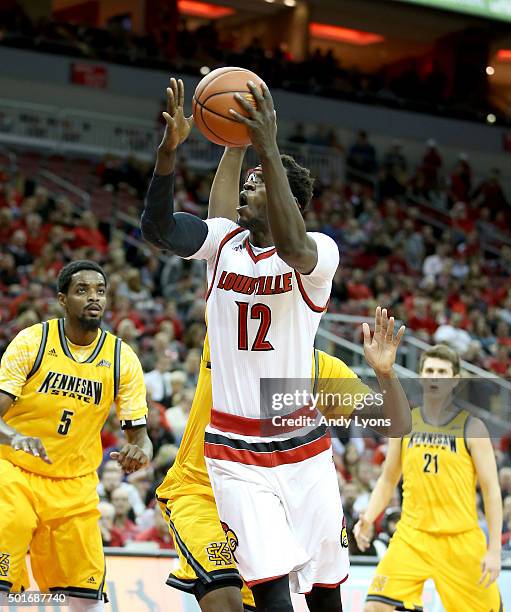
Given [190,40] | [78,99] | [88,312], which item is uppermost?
[190,40]

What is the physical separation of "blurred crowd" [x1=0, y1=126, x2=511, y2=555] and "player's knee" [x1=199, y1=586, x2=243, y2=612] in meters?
4.49

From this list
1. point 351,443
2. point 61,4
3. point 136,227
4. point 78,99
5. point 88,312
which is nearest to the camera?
point 88,312

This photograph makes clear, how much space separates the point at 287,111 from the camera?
23.5m

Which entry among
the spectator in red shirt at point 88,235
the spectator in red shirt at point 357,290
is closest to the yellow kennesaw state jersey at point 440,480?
the spectator in red shirt at point 88,235

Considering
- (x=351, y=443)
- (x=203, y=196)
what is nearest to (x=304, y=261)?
(x=351, y=443)

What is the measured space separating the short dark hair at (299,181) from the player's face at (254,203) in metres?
0.14

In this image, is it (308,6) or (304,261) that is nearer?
(304,261)

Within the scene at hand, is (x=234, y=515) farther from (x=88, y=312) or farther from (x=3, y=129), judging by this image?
(x=3, y=129)

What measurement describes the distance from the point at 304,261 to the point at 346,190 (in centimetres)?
1754

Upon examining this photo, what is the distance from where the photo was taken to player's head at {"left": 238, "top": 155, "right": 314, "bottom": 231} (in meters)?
4.65

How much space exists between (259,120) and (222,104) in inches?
15.0

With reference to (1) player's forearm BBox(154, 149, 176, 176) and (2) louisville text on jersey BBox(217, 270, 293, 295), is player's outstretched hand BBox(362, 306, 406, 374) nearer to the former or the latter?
(2) louisville text on jersey BBox(217, 270, 293, 295)

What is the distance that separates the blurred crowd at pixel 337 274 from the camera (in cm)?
1078

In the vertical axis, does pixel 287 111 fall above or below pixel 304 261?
above
